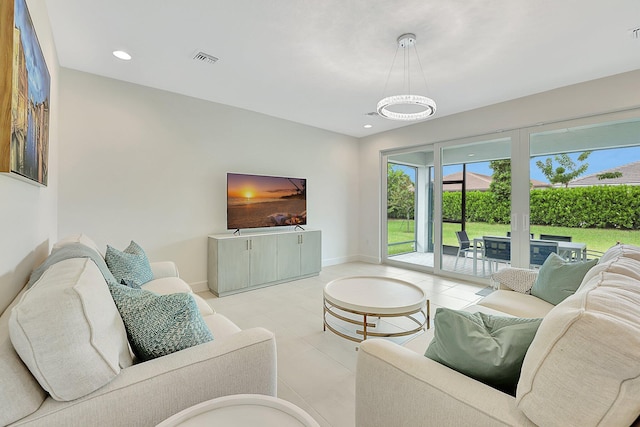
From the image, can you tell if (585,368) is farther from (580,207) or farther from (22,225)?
(580,207)

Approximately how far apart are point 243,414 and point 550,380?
34.9 inches

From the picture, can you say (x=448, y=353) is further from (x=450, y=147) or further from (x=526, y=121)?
(x=450, y=147)

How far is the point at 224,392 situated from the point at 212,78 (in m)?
3.30

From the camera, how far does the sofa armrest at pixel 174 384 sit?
854mm

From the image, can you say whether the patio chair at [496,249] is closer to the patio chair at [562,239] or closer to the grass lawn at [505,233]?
the grass lawn at [505,233]

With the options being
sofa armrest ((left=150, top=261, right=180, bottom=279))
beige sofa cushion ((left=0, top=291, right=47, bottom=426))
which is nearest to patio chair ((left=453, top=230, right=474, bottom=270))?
sofa armrest ((left=150, top=261, right=180, bottom=279))

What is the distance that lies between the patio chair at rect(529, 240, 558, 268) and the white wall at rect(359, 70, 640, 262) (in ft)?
5.32

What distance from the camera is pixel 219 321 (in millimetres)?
1886

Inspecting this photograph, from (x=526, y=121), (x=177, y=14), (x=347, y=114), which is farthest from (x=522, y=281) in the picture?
(x=177, y=14)

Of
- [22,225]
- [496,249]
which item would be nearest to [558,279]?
[496,249]

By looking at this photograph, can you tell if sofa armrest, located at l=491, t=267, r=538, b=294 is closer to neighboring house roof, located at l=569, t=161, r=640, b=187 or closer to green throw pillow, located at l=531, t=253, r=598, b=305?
green throw pillow, located at l=531, t=253, r=598, b=305

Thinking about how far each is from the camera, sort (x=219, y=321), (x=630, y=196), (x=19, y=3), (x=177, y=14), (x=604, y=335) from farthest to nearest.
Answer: (x=630, y=196) → (x=177, y=14) → (x=219, y=321) → (x=19, y=3) → (x=604, y=335)

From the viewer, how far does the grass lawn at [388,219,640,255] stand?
3.32 metres

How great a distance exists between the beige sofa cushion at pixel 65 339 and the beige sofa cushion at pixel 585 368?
1284 mm
